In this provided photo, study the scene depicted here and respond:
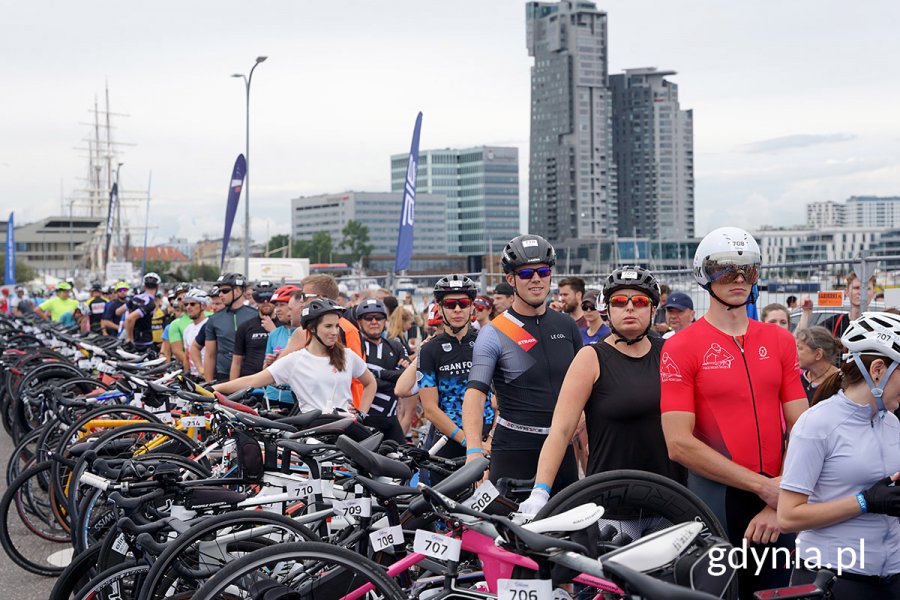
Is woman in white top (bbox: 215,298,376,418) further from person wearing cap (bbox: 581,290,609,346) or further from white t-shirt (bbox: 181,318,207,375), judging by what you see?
white t-shirt (bbox: 181,318,207,375)

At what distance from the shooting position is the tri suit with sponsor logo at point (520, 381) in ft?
17.7

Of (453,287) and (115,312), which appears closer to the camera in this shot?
(453,287)

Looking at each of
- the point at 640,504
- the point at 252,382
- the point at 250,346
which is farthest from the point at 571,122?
the point at 640,504

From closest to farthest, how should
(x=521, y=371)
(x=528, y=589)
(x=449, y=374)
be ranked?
(x=528, y=589) < (x=521, y=371) < (x=449, y=374)

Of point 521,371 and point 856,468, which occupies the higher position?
point 521,371

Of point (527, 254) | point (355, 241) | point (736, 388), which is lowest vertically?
point (736, 388)

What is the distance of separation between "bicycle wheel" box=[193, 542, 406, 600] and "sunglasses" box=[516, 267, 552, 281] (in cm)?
232

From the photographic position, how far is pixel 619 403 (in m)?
4.44

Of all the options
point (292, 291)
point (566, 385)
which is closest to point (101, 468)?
point (566, 385)

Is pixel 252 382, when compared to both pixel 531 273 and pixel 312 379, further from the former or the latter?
pixel 531 273

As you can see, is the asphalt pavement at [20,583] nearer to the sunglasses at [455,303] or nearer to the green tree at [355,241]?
the sunglasses at [455,303]

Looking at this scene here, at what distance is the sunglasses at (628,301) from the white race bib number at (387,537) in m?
1.45

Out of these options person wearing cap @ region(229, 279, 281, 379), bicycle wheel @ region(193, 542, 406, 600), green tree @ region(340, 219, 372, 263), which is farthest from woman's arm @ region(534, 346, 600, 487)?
green tree @ region(340, 219, 372, 263)

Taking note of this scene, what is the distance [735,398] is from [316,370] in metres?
3.89
